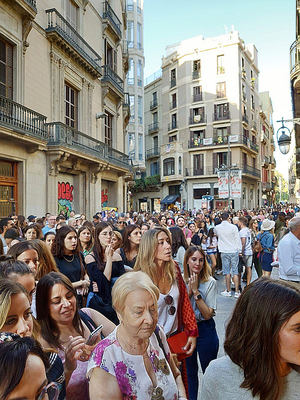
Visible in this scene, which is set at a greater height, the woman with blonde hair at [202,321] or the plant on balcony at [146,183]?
the plant on balcony at [146,183]

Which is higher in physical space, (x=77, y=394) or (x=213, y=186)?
(x=213, y=186)

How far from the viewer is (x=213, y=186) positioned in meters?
39.4

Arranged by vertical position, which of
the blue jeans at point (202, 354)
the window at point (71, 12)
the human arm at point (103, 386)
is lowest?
the blue jeans at point (202, 354)

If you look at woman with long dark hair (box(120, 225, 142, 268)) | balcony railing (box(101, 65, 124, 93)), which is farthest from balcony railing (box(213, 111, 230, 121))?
woman with long dark hair (box(120, 225, 142, 268))

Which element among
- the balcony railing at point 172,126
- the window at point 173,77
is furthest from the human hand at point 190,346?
the window at point 173,77

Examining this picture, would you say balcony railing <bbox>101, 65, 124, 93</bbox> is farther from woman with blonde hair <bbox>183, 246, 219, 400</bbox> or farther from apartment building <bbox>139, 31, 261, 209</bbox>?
apartment building <bbox>139, 31, 261, 209</bbox>

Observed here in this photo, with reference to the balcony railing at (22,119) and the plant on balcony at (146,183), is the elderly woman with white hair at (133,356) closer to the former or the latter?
the balcony railing at (22,119)

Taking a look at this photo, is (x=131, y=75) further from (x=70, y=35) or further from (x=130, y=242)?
(x=130, y=242)

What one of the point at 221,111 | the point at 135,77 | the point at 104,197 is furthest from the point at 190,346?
the point at 221,111

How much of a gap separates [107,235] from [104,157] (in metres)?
14.7

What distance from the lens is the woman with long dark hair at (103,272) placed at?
352cm

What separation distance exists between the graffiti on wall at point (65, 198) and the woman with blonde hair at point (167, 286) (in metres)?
12.7

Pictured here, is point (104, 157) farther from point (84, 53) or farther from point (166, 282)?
point (166, 282)

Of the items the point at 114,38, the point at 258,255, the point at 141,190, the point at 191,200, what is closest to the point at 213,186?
the point at 191,200
